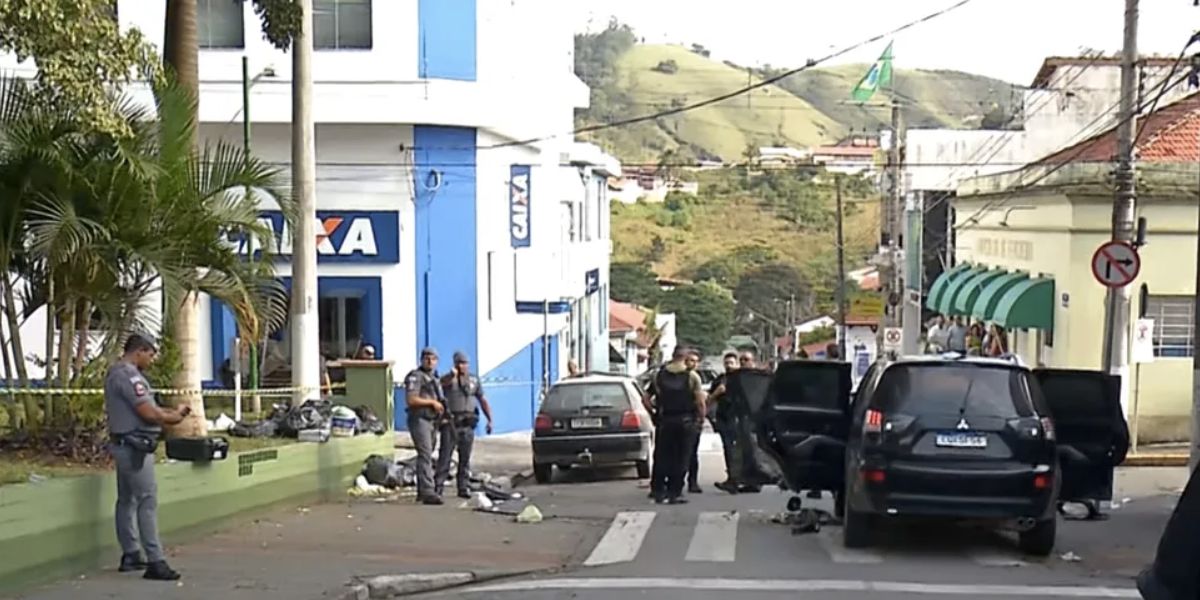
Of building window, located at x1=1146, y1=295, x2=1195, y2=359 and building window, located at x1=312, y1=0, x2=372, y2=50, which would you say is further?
building window, located at x1=312, y1=0, x2=372, y2=50

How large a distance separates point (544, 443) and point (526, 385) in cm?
1398

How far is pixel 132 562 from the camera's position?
9.94 m

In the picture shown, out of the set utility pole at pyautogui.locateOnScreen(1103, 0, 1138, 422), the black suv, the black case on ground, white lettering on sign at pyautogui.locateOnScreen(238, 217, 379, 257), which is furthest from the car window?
white lettering on sign at pyautogui.locateOnScreen(238, 217, 379, 257)

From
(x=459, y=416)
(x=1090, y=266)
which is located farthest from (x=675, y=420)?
(x=1090, y=266)

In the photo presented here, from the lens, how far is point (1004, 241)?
113 feet

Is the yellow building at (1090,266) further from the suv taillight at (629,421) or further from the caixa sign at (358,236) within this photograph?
the caixa sign at (358,236)

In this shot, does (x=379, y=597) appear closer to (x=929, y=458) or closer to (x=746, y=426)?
(x=929, y=458)

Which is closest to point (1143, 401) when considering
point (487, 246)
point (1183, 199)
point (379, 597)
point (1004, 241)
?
point (1183, 199)

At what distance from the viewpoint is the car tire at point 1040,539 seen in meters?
11.6

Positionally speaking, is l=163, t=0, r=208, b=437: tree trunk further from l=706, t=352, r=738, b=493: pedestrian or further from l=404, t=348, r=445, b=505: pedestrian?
l=706, t=352, r=738, b=493: pedestrian

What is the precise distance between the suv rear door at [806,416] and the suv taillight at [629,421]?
5767mm

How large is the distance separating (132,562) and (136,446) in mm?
962

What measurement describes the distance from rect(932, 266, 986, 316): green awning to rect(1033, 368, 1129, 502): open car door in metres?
24.2

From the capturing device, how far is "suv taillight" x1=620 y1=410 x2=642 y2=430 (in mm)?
19453
